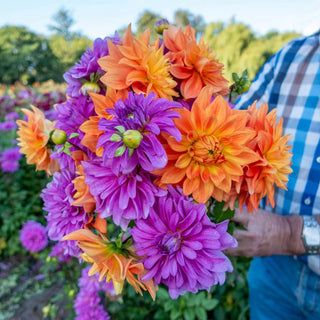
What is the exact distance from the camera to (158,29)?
60 cm

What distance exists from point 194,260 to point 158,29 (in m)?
0.48

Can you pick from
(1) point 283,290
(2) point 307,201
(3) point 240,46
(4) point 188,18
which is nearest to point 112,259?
(2) point 307,201

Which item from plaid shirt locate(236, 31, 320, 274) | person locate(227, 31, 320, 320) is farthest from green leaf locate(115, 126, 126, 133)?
plaid shirt locate(236, 31, 320, 274)

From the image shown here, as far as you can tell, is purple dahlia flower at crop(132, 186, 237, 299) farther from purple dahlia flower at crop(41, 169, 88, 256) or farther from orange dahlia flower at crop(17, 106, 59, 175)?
orange dahlia flower at crop(17, 106, 59, 175)

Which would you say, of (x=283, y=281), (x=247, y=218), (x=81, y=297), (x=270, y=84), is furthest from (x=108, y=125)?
(x=81, y=297)

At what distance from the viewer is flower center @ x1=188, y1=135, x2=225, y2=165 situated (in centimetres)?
44

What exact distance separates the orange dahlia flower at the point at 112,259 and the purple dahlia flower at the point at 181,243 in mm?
27

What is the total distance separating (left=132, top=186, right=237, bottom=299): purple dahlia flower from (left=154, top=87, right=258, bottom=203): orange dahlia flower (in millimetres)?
33

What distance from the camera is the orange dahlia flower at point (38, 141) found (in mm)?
585

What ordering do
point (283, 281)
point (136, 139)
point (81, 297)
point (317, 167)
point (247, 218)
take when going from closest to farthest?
point (136, 139), point (247, 218), point (317, 167), point (283, 281), point (81, 297)

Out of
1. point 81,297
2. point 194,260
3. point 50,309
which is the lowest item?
point 50,309

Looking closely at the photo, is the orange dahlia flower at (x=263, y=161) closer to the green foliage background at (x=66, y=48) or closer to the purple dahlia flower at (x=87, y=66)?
the purple dahlia flower at (x=87, y=66)

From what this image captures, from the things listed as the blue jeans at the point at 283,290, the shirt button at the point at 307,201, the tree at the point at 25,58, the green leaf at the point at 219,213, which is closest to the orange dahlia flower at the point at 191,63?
the green leaf at the point at 219,213

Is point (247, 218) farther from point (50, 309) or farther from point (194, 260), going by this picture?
point (50, 309)
